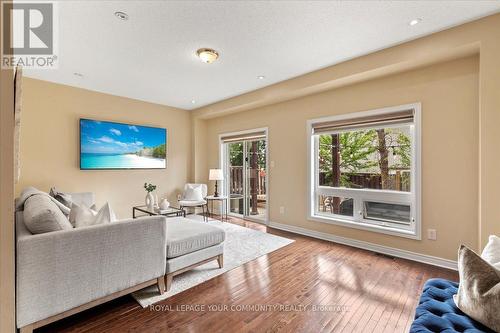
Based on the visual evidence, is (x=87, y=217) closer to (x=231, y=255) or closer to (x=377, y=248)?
(x=231, y=255)

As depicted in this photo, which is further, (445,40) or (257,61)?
(257,61)

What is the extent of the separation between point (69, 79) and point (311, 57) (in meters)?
3.83

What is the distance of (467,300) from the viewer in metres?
1.21

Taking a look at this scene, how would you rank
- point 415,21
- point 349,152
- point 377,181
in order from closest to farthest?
point 415,21 < point 377,181 < point 349,152

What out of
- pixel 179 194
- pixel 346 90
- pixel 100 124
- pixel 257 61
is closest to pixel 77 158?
pixel 100 124

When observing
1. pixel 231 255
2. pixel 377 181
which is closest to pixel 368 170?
pixel 377 181

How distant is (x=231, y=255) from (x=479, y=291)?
2509 mm

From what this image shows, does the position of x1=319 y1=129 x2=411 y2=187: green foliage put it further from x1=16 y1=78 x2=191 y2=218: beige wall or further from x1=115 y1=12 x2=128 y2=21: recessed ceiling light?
x1=16 y1=78 x2=191 y2=218: beige wall

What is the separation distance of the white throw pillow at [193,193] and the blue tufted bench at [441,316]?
444 cm

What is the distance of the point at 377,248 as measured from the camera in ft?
10.8

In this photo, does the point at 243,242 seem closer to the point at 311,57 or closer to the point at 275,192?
the point at 275,192

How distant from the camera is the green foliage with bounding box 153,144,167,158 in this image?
5227 millimetres

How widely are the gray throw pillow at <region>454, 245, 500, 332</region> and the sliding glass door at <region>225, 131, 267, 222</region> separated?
3713 mm

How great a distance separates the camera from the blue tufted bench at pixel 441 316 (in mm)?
1128
